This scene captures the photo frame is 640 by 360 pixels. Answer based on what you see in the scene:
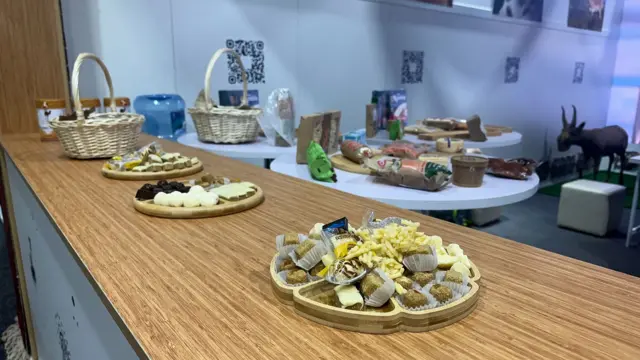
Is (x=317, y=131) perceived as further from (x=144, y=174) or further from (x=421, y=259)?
(x=421, y=259)

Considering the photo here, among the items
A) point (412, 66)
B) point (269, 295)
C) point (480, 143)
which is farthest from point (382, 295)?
Answer: point (412, 66)

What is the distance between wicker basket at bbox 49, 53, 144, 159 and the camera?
4.35 ft

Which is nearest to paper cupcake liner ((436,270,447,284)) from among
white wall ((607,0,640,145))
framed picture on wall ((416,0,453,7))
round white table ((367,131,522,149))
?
round white table ((367,131,522,149))

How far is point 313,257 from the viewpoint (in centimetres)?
58

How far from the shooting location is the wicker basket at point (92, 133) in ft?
4.35

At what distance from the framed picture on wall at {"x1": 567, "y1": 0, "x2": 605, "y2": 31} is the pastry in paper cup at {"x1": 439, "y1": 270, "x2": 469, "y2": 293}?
5.88 m

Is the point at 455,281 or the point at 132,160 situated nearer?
the point at 455,281

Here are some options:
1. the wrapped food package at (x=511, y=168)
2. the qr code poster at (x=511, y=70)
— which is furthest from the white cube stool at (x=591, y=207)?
the wrapped food package at (x=511, y=168)

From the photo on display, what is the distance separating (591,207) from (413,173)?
2998mm

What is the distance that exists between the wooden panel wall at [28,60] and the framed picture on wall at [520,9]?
3741 mm

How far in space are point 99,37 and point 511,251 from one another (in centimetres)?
219

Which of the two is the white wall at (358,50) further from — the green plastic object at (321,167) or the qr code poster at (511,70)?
the green plastic object at (321,167)

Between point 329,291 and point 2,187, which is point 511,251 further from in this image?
point 2,187

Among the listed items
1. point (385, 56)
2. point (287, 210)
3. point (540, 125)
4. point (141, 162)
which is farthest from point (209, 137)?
point (540, 125)
